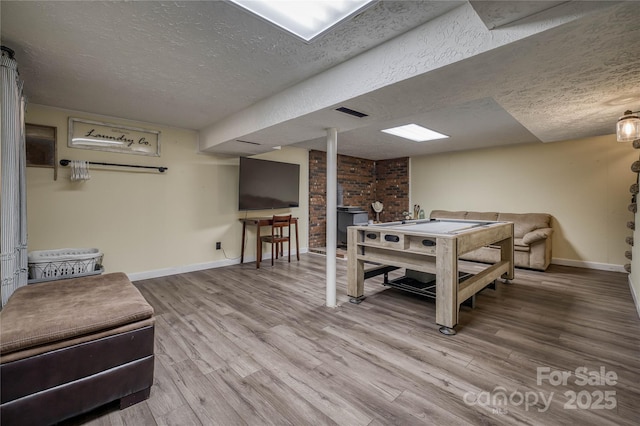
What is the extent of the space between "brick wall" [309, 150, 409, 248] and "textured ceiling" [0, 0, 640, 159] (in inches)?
121

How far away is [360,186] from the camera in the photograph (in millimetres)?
7332

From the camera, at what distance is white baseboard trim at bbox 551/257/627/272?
4.40m

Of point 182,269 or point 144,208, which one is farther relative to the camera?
point 182,269

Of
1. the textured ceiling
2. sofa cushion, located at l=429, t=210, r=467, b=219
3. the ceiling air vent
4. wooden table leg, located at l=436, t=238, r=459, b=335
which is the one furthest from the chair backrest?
sofa cushion, located at l=429, t=210, r=467, b=219

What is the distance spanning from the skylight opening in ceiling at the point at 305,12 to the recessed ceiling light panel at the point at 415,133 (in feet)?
8.83

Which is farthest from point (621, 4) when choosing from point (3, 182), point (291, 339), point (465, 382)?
point (3, 182)

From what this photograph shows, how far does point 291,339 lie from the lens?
2.27 metres

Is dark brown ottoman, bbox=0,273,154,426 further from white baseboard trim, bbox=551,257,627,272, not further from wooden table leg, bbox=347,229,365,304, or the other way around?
white baseboard trim, bbox=551,257,627,272

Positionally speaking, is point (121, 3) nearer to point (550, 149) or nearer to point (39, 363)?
point (39, 363)

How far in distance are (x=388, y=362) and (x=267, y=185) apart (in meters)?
3.84

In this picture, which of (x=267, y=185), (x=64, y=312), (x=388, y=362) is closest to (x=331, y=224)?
(x=388, y=362)

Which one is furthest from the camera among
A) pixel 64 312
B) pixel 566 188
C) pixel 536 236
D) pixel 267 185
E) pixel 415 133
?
pixel 267 185

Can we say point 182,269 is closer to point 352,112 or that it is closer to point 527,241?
point 352,112

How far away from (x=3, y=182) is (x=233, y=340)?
1.97m
